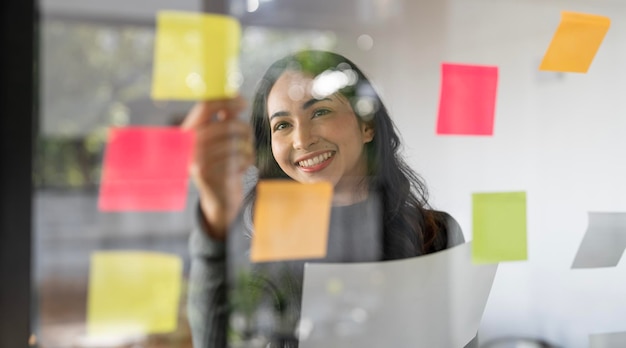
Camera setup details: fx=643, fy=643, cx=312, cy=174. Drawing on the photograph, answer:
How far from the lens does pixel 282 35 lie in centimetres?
124

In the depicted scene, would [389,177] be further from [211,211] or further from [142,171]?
[142,171]

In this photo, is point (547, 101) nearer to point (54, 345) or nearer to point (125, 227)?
point (125, 227)

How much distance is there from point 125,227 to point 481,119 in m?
0.78

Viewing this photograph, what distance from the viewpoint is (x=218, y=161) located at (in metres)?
1.15

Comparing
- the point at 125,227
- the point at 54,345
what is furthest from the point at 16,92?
the point at 54,345

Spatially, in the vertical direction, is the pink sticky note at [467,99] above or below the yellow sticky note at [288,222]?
above

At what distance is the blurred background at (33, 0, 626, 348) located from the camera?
3.45ft

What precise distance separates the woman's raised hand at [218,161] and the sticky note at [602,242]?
83 centimetres

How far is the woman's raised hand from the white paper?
21 centimetres

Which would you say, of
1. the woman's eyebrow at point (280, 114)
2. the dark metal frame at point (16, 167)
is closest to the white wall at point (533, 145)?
the woman's eyebrow at point (280, 114)

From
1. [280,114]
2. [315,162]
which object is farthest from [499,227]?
[280,114]

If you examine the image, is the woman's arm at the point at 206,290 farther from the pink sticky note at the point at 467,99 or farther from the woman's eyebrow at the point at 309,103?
the pink sticky note at the point at 467,99

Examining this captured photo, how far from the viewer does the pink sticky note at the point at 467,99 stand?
1.36 m

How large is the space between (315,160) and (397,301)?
0.33 m
